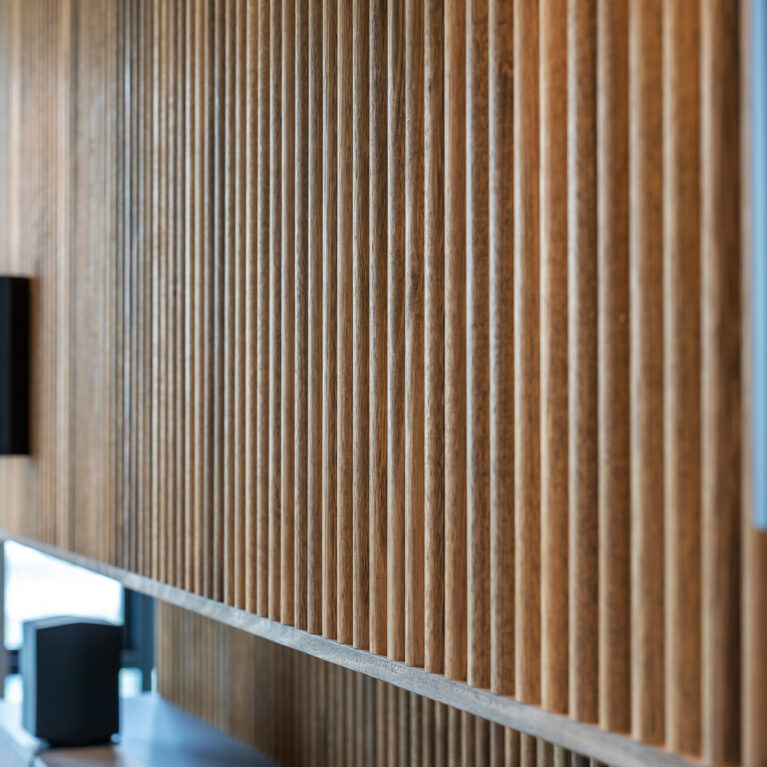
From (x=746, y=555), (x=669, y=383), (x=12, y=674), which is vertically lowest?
(x=12, y=674)

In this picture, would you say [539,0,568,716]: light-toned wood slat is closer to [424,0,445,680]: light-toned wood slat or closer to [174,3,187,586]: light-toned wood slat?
[424,0,445,680]: light-toned wood slat

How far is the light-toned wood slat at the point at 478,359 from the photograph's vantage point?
4.45ft

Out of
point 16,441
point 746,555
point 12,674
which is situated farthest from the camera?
point 12,674

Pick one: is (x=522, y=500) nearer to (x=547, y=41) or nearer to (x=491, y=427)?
(x=491, y=427)

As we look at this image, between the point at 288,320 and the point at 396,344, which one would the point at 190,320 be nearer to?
the point at 288,320

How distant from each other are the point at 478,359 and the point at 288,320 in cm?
57

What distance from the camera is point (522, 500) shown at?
4.18 ft

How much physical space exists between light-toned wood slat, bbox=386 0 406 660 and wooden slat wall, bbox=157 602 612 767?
665 mm

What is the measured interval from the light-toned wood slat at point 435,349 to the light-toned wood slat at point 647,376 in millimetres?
373

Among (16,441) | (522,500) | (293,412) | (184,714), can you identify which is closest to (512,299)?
(522,500)

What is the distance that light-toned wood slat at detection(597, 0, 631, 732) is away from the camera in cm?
114

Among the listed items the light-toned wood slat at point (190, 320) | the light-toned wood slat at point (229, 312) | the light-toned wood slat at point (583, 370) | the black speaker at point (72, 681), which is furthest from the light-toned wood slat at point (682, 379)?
the black speaker at point (72, 681)

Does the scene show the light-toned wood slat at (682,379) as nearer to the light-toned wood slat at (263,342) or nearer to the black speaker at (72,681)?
the light-toned wood slat at (263,342)

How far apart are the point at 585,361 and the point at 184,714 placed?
279 cm
